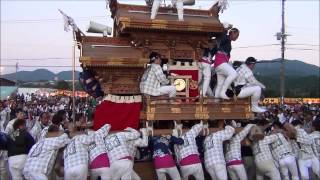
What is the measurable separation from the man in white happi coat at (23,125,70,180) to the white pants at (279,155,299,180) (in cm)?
487

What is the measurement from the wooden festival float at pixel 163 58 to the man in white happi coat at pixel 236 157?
26.3 inches

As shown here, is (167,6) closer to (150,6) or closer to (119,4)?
(150,6)

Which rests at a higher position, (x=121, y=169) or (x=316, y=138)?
(x=316, y=138)

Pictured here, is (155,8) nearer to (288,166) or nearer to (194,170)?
(194,170)

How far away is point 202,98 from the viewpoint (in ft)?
33.1

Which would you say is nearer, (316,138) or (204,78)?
(316,138)

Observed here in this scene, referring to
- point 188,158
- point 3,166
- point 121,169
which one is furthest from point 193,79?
point 3,166

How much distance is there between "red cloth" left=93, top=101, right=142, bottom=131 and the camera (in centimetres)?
992

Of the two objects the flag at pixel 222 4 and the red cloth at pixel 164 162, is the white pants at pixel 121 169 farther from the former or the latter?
the flag at pixel 222 4

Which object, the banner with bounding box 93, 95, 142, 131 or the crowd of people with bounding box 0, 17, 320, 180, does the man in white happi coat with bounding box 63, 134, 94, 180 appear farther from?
the banner with bounding box 93, 95, 142, 131

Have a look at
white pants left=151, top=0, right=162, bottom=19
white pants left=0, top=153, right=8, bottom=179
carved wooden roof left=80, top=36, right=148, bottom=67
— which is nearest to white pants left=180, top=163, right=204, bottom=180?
carved wooden roof left=80, top=36, right=148, bottom=67

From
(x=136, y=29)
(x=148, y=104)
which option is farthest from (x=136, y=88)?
(x=136, y=29)

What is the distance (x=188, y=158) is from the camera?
910cm

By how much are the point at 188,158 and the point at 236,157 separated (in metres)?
1.19
